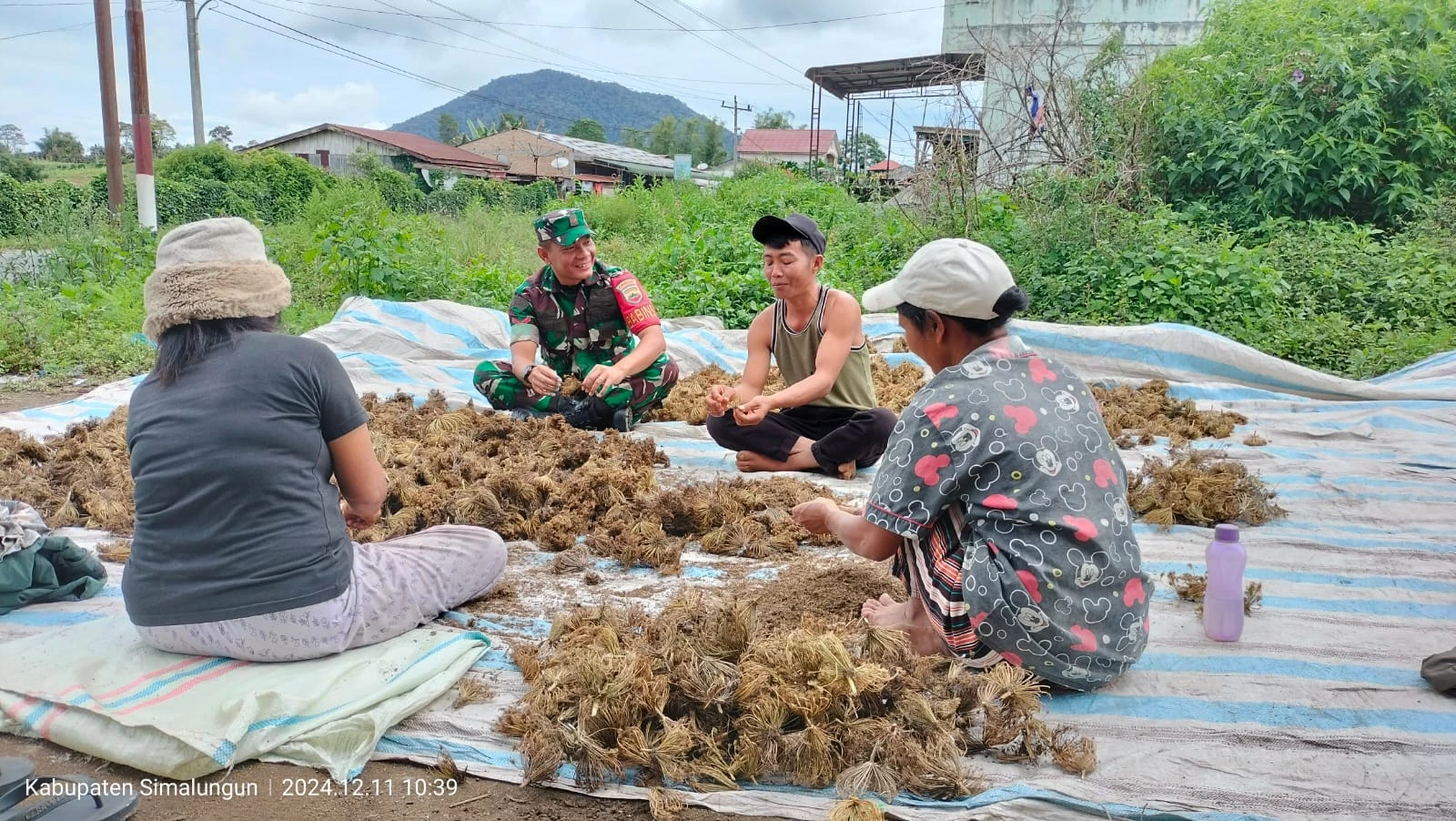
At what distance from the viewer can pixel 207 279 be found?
2.30 m

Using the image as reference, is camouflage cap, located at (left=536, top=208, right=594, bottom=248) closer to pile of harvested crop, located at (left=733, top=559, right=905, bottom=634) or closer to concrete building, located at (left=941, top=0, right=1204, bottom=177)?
pile of harvested crop, located at (left=733, top=559, right=905, bottom=634)

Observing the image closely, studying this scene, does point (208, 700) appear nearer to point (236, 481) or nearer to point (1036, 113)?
point (236, 481)

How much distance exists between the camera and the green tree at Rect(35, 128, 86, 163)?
48.4 meters

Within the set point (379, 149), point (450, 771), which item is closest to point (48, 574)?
point (450, 771)

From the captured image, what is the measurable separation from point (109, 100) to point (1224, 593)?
1453 centimetres

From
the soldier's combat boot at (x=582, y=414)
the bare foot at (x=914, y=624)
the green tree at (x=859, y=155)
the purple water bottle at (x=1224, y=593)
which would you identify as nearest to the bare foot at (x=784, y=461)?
the soldier's combat boot at (x=582, y=414)

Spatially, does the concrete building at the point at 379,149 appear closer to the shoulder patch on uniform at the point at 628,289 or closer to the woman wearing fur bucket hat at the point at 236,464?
the shoulder patch on uniform at the point at 628,289

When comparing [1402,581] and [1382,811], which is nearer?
[1382,811]

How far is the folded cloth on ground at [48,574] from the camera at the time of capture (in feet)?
9.67

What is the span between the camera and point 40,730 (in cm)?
233

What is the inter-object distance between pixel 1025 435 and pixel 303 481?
1747 mm

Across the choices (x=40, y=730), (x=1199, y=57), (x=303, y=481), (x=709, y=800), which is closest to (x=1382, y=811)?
(x=709, y=800)

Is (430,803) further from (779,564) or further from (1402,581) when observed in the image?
(1402,581)

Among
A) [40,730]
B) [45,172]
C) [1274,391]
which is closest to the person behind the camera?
[40,730]
